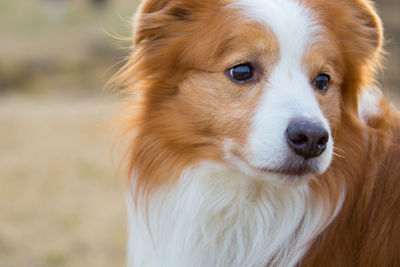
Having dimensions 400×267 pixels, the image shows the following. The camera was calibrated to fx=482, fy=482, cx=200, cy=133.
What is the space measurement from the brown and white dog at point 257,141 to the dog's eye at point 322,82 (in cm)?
1

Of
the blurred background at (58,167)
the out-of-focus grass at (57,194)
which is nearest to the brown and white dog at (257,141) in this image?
the blurred background at (58,167)

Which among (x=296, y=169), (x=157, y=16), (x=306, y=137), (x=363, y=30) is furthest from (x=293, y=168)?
(x=157, y=16)

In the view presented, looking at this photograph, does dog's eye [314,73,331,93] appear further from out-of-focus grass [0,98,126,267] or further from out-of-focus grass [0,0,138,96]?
out-of-focus grass [0,0,138,96]

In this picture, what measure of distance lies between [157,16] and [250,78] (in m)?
0.76

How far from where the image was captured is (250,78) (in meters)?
2.85

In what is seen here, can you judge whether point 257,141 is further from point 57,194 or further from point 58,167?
point 58,167

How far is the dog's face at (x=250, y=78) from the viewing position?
2.62 meters

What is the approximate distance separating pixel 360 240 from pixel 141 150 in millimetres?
1467

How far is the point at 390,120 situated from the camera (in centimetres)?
321

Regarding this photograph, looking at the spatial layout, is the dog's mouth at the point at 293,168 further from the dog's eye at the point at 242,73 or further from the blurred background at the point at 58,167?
the blurred background at the point at 58,167

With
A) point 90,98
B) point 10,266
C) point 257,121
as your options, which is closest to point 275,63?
point 257,121

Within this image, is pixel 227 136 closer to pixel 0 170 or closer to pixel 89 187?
pixel 89 187

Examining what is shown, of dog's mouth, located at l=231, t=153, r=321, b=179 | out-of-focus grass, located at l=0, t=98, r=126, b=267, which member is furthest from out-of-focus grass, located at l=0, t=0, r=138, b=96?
dog's mouth, located at l=231, t=153, r=321, b=179

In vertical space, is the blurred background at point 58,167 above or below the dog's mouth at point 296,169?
below
